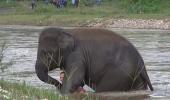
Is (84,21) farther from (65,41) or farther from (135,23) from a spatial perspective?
(65,41)

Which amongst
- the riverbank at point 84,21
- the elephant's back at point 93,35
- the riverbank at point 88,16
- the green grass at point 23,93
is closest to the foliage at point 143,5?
the riverbank at point 88,16

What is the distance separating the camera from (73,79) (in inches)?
479

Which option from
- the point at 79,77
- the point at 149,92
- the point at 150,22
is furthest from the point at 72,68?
the point at 150,22

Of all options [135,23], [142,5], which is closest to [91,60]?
[135,23]

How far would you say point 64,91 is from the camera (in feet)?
39.8

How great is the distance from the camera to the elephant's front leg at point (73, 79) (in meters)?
12.1

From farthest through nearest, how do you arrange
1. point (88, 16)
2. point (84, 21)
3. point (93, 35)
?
point (88, 16), point (84, 21), point (93, 35)

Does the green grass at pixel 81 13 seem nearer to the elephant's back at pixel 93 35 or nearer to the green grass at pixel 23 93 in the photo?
the elephant's back at pixel 93 35

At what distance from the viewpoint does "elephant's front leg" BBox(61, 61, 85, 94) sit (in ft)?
39.6

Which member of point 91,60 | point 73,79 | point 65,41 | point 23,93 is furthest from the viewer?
point 91,60

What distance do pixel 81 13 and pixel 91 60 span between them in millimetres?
39886

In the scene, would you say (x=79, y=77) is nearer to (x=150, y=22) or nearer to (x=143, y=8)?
(x=150, y=22)

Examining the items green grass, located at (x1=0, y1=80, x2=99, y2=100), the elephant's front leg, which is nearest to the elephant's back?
the elephant's front leg

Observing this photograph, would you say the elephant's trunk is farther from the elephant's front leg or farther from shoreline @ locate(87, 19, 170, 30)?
shoreline @ locate(87, 19, 170, 30)
